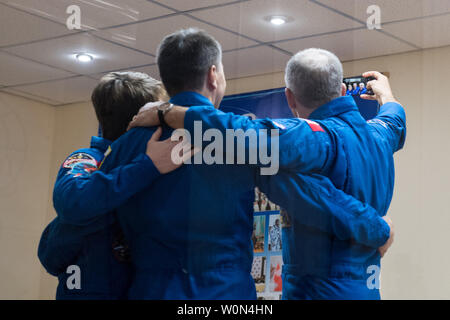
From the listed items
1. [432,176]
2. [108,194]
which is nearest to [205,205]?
[108,194]

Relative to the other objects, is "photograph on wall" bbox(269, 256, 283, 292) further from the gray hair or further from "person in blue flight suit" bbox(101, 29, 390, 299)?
the gray hair

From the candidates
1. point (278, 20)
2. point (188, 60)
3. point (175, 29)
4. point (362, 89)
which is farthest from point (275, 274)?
point (278, 20)

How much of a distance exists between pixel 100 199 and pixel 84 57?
72 cm

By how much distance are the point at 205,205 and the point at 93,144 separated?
406 millimetres

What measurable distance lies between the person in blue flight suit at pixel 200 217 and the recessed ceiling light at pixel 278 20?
33.4 inches

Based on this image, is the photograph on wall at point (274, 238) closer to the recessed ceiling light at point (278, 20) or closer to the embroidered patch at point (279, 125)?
the embroidered patch at point (279, 125)

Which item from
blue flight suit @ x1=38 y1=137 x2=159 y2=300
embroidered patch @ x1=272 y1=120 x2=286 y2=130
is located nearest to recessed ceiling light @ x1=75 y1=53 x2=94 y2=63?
blue flight suit @ x1=38 y1=137 x2=159 y2=300

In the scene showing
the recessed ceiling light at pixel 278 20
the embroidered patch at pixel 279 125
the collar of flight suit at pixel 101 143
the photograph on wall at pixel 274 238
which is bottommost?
the photograph on wall at pixel 274 238

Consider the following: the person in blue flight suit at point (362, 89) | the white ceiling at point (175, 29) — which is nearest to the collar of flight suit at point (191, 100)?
the white ceiling at point (175, 29)

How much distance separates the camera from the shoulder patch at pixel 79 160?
5.32 feet

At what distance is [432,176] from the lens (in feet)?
8.76

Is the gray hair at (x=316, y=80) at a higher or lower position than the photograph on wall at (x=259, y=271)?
higher
